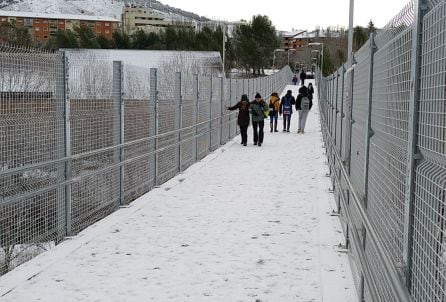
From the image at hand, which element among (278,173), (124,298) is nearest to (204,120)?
(278,173)

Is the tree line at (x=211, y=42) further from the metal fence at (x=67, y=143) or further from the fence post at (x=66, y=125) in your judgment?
the fence post at (x=66, y=125)

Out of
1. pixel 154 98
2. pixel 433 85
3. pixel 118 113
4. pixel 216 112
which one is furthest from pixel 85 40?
pixel 433 85

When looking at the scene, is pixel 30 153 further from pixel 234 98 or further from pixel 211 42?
pixel 211 42

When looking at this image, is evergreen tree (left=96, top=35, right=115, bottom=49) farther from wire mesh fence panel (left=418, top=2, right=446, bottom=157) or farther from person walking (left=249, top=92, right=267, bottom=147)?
wire mesh fence panel (left=418, top=2, right=446, bottom=157)

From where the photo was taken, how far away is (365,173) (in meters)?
4.36

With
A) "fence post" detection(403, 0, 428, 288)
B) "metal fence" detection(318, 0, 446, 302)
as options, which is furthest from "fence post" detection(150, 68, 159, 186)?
"fence post" detection(403, 0, 428, 288)

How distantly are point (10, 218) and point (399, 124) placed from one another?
419cm

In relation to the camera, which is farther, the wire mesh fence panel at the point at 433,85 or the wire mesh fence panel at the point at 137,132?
the wire mesh fence panel at the point at 137,132

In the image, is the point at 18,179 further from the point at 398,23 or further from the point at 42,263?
the point at 398,23

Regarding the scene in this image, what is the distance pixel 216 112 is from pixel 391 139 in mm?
14257

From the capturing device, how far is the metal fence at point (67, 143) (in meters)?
5.43

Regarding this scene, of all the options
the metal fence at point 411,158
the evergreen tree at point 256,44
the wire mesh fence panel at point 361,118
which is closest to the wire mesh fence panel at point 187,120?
the wire mesh fence panel at point 361,118

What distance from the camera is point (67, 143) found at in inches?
252

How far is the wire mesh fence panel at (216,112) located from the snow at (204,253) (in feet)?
20.6
